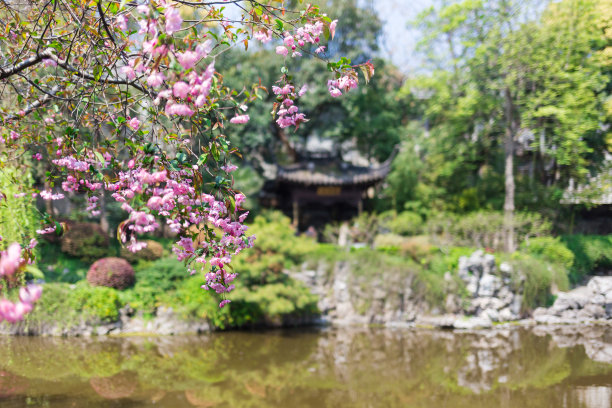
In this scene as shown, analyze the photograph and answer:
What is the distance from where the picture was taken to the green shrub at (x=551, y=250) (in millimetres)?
9555

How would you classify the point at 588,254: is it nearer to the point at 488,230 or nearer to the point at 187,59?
the point at 488,230

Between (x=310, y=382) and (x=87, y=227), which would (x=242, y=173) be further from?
(x=310, y=382)

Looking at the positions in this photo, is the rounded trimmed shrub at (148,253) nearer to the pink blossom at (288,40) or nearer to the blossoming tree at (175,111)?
the blossoming tree at (175,111)

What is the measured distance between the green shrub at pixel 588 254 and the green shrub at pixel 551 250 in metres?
0.32

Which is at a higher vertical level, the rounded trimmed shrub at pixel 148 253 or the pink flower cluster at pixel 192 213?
the pink flower cluster at pixel 192 213

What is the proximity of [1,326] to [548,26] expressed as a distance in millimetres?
13208

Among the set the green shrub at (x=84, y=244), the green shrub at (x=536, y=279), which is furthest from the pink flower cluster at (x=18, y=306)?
the green shrub at (x=536, y=279)

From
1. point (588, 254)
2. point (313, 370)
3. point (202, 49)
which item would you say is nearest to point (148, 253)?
point (313, 370)

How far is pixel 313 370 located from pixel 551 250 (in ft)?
22.8

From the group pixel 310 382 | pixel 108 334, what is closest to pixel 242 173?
pixel 108 334

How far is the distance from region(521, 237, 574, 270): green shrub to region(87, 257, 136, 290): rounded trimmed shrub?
9021mm

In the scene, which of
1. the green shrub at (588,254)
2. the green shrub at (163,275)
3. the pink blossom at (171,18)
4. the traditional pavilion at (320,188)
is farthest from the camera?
the traditional pavilion at (320,188)

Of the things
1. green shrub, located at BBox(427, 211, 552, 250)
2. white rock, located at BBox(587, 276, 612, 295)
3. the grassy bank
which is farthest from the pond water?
green shrub, located at BBox(427, 211, 552, 250)

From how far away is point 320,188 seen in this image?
1362cm
